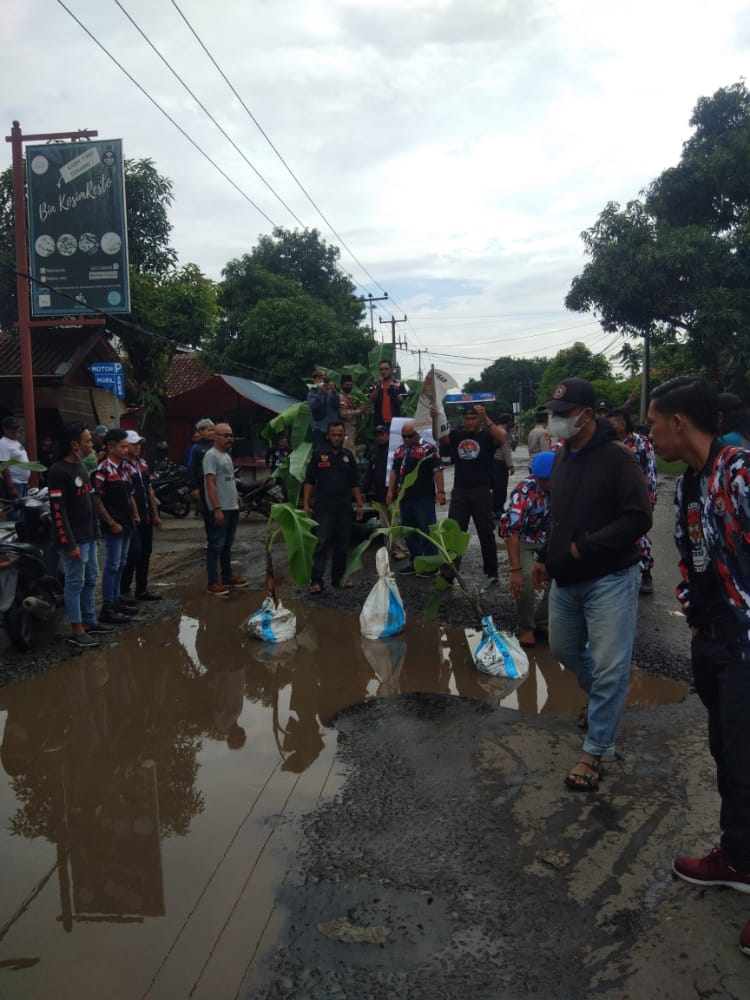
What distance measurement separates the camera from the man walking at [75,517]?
18.7 ft

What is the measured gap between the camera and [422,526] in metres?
7.89

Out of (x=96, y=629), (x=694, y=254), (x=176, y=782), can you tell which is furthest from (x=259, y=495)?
(x=694, y=254)

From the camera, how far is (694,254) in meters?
20.3

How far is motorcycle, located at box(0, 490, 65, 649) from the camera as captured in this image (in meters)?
5.74

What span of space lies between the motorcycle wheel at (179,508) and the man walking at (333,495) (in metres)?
7.88

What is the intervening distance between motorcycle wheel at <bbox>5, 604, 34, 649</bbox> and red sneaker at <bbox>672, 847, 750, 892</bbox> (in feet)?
16.2

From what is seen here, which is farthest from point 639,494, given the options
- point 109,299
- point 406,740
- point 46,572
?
point 109,299

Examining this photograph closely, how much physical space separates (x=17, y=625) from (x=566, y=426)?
4.52 m

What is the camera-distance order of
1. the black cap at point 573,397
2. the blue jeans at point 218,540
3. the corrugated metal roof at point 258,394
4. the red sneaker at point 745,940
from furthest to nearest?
the corrugated metal roof at point 258,394
the blue jeans at point 218,540
the black cap at point 573,397
the red sneaker at point 745,940

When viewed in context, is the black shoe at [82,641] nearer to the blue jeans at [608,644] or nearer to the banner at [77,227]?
the blue jeans at [608,644]

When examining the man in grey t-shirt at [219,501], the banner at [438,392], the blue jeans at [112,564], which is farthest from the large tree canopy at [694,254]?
the blue jeans at [112,564]

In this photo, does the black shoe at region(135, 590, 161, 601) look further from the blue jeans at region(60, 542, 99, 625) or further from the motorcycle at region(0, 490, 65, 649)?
the blue jeans at region(60, 542, 99, 625)

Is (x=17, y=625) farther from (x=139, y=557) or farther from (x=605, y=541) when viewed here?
(x=605, y=541)

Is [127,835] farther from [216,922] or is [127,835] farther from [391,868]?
[391,868]
